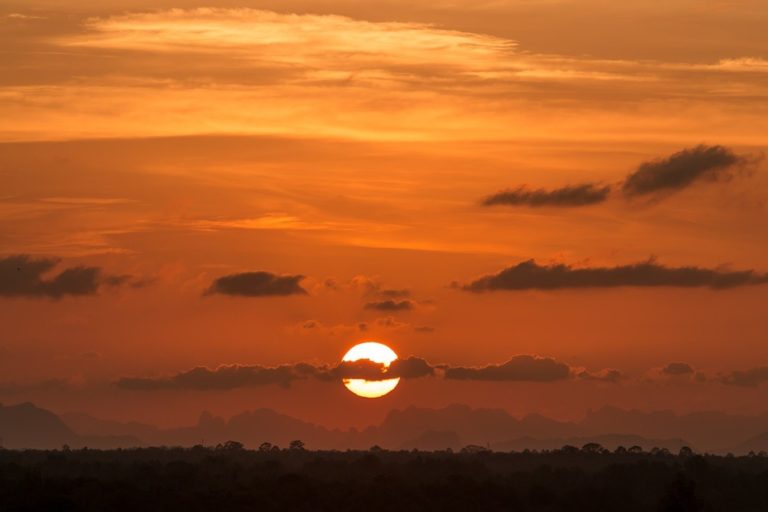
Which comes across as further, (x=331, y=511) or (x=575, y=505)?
(x=575, y=505)

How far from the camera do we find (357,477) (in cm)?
18812

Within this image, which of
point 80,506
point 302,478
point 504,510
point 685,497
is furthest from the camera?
point 302,478

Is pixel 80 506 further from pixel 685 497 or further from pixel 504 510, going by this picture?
pixel 685 497

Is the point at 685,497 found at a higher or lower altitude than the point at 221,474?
lower

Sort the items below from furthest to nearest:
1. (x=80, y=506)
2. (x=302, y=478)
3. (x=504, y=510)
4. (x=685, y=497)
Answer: (x=302, y=478) → (x=504, y=510) → (x=80, y=506) → (x=685, y=497)

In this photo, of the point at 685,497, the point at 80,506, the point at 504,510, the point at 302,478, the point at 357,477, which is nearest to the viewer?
the point at 685,497

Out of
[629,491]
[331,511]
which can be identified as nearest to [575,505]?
[629,491]

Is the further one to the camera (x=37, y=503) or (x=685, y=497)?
(x=37, y=503)

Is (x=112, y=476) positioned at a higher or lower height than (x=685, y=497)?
higher

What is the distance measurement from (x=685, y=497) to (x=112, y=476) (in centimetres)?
8617

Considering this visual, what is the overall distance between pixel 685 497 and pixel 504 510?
31.3m

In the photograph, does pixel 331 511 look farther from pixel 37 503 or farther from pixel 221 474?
pixel 221 474

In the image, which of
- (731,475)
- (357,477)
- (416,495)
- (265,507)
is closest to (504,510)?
(416,495)

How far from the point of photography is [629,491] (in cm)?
17250
